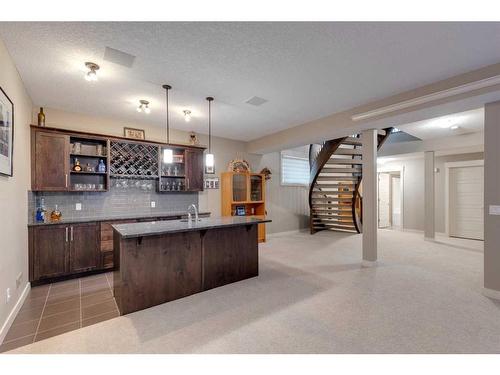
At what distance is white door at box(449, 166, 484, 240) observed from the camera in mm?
6340

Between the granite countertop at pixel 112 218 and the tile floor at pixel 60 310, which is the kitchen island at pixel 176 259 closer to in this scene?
the tile floor at pixel 60 310

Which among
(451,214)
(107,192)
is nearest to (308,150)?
(451,214)

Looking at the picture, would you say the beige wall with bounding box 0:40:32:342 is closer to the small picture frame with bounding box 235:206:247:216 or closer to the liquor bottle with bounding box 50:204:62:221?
the liquor bottle with bounding box 50:204:62:221

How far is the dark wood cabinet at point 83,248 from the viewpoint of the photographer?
3705 millimetres

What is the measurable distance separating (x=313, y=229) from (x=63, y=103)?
660cm

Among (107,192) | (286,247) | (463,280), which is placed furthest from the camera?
(286,247)

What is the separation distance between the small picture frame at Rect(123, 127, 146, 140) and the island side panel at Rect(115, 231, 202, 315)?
→ 2.70m

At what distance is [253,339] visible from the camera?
210 centimetres

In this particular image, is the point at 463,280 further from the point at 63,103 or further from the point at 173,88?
the point at 63,103

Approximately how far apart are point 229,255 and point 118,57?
2.74 meters

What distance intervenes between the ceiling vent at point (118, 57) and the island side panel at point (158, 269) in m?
1.90

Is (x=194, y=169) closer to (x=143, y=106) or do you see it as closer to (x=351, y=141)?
(x=143, y=106)

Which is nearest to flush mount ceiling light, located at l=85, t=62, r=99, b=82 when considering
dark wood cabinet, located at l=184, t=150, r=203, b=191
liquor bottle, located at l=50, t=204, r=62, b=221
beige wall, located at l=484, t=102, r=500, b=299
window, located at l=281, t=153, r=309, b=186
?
liquor bottle, located at l=50, t=204, r=62, b=221

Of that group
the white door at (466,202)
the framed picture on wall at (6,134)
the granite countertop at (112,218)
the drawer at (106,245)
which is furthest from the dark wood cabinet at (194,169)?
the white door at (466,202)
